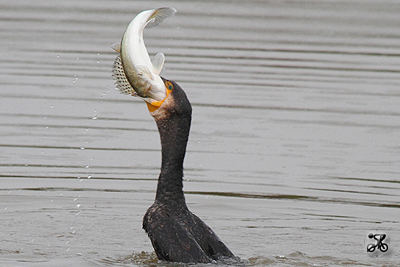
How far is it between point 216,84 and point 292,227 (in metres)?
6.18

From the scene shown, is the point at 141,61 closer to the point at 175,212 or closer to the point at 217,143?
the point at 175,212

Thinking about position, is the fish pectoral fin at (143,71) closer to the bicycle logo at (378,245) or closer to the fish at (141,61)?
the fish at (141,61)

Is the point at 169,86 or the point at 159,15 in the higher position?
the point at 159,15

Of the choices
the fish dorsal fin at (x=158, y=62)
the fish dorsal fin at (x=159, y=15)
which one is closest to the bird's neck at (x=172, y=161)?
the fish dorsal fin at (x=158, y=62)

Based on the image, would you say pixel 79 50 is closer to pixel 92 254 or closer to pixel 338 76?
pixel 338 76

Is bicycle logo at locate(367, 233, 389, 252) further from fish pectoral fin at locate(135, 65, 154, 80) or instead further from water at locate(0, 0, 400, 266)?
fish pectoral fin at locate(135, 65, 154, 80)

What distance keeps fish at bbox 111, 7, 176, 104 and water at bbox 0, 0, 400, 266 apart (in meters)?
1.58

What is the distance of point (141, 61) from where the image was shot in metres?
6.21

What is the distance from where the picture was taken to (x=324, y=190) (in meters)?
9.78

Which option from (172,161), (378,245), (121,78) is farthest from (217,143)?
(121,78)

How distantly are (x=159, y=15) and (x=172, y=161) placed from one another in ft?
3.98

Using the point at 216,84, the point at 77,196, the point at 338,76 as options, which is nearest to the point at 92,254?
the point at 77,196

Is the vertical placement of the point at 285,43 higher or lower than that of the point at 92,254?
higher

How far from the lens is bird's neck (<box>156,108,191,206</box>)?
680 cm
